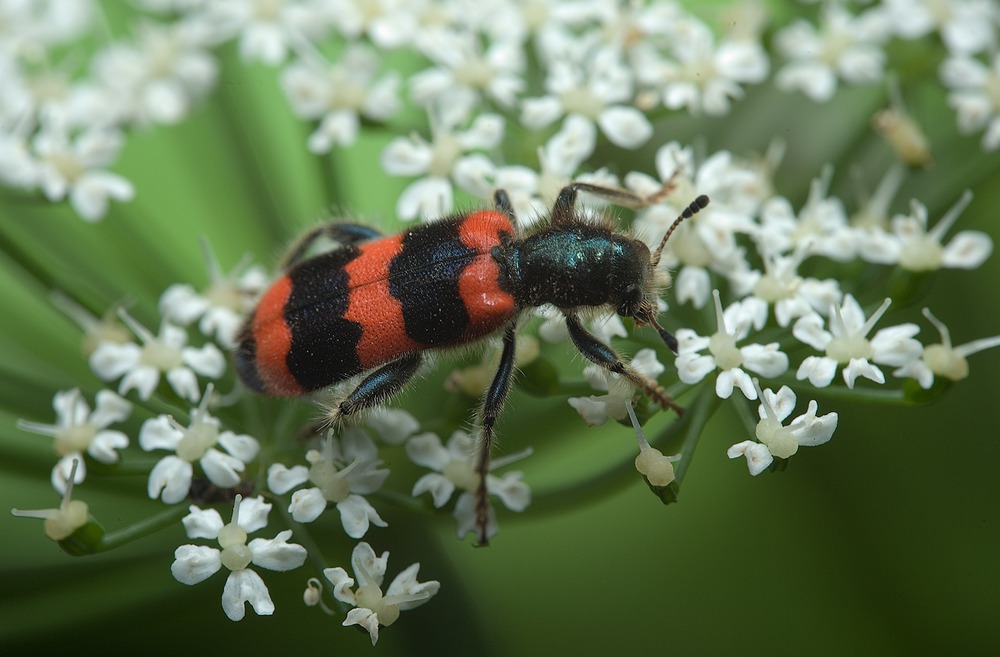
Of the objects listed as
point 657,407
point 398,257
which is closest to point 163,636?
point 398,257

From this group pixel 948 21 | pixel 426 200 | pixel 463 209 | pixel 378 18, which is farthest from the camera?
pixel 378 18

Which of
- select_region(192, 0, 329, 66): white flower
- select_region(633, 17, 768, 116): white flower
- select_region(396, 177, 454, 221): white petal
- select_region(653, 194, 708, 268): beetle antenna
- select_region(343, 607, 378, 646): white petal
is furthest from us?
select_region(192, 0, 329, 66): white flower

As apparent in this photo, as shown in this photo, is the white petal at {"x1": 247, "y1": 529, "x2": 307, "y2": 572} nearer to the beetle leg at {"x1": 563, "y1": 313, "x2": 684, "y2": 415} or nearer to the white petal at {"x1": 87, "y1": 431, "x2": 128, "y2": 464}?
the white petal at {"x1": 87, "y1": 431, "x2": 128, "y2": 464}

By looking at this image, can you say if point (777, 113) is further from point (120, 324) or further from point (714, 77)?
point (120, 324)

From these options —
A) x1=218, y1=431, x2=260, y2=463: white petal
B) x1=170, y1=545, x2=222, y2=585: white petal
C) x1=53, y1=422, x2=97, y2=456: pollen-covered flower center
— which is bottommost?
x1=170, y1=545, x2=222, y2=585: white petal

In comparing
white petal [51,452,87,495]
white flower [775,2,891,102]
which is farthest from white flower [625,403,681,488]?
white flower [775,2,891,102]

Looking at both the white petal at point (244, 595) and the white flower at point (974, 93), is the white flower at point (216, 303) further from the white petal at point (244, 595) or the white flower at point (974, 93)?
the white flower at point (974, 93)

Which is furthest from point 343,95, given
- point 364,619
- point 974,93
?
point 974,93

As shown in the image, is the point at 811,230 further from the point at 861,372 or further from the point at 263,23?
the point at 263,23
